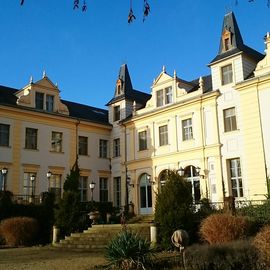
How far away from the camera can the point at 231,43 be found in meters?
28.2

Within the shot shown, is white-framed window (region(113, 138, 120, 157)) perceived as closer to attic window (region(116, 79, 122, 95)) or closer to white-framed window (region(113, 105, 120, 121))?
white-framed window (region(113, 105, 120, 121))

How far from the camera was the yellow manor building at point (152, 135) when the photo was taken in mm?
25375

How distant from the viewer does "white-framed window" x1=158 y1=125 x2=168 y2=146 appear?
3100 centimetres

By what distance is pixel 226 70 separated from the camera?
27438mm

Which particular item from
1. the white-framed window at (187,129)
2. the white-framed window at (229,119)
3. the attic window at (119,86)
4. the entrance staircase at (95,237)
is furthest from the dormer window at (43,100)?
the white-framed window at (229,119)

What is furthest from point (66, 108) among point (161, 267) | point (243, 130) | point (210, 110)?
point (161, 267)

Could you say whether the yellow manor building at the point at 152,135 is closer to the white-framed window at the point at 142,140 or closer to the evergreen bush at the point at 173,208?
the white-framed window at the point at 142,140

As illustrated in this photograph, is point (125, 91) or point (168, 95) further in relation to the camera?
point (125, 91)

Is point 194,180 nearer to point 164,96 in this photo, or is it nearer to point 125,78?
point 164,96

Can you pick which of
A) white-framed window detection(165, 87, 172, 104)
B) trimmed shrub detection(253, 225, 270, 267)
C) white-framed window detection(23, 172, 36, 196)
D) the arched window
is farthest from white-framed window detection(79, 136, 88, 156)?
trimmed shrub detection(253, 225, 270, 267)

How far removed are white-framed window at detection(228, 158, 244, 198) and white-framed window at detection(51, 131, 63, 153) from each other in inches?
543

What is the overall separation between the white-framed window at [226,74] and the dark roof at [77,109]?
40.2 ft

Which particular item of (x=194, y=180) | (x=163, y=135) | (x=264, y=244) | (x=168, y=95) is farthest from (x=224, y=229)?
(x=168, y=95)

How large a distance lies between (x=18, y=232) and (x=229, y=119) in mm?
14731
